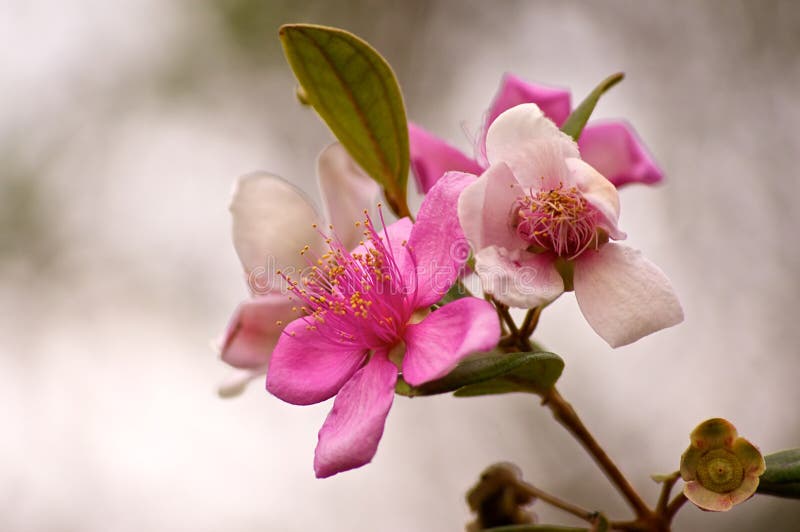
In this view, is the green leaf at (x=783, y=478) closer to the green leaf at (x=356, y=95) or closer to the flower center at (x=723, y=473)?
the flower center at (x=723, y=473)

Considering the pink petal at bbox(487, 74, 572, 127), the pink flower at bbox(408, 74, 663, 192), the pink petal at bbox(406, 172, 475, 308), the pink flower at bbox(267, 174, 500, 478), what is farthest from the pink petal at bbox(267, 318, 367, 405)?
the pink petal at bbox(487, 74, 572, 127)

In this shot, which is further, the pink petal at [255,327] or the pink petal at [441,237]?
the pink petal at [255,327]

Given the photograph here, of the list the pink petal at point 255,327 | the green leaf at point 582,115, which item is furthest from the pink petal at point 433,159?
the pink petal at point 255,327

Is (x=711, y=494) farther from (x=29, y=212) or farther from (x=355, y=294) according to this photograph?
(x=29, y=212)

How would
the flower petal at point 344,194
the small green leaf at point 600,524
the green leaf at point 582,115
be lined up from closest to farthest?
the small green leaf at point 600,524
the green leaf at point 582,115
the flower petal at point 344,194

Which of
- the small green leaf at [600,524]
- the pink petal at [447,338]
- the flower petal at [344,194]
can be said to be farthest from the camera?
the flower petal at [344,194]

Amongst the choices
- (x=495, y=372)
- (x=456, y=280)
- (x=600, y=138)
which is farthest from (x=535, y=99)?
(x=495, y=372)
